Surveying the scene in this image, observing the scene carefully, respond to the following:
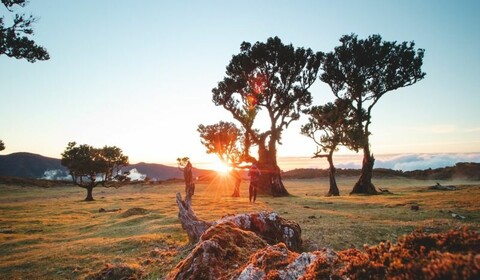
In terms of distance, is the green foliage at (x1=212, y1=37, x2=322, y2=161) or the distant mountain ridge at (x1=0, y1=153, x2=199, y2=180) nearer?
the green foliage at (x1=212, y1=37, x2=322, y2=161)

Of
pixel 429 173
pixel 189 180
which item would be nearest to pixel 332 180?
pixel 189 180

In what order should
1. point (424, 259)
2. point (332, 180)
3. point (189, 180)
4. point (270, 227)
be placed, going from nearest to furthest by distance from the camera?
1. point (424, 259)
2. point (270, 227)
3. point (189, 180)
4. point (332, 180)

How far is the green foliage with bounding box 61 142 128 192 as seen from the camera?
48.4 m

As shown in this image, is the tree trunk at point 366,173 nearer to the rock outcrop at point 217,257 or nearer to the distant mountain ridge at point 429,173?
the rock outcrop at point 217,257

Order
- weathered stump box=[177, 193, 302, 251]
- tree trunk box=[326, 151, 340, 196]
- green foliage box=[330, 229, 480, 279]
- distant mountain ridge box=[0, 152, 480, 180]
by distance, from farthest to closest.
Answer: distant mountain ridge box=[0, 152, 480, 180] → tree trunk box=[326, 151, 340, 196] → weathered stump box=[177, 193, 302, 251] → green foliage box=[330, 229, 480, 279]

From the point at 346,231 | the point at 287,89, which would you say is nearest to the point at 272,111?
the point at 287,89

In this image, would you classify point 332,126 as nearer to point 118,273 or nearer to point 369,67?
point 369,67

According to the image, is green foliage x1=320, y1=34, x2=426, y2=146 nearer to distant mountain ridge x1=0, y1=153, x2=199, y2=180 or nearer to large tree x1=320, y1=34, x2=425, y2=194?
large tree x1=320, y1=34, x2=425, y2=194

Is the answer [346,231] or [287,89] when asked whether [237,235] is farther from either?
[287,89]

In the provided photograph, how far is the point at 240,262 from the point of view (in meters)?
5.46

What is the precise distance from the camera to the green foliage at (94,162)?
1904 inches

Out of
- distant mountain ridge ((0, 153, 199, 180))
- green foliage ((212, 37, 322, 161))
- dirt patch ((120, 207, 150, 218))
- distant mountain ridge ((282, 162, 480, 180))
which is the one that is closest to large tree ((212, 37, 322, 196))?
green foliage ((212, 37, 322, 161))

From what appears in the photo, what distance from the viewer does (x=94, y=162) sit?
1928 inches

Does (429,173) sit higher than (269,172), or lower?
lower
